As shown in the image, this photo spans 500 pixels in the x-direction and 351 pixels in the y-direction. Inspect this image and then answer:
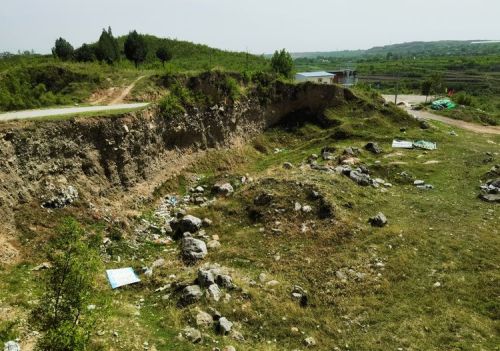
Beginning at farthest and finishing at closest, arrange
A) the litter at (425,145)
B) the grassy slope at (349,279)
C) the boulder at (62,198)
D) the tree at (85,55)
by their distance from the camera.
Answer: the tree at (85,55) < the litter at (425,145) < the boulder at (62,198) < the grassy slope at (349,279)

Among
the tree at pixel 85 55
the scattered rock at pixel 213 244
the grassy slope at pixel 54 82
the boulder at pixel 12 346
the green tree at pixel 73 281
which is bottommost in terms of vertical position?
the scattered rock at pixel 213 244

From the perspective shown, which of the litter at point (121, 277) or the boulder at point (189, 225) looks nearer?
the litter at point (121, 277)

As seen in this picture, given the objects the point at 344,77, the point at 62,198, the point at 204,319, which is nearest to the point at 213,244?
the point at 204,319

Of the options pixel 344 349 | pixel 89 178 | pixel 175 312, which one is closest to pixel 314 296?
pixel 344 349

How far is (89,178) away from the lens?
61.7 ft

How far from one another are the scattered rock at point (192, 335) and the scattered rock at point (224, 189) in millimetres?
10680

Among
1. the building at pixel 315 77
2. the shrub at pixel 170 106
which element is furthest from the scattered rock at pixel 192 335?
the building at pixel 315 77

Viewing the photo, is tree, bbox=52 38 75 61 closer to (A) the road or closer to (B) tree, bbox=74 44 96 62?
(B) tree, bbox=74 44 96 62

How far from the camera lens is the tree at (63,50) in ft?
119

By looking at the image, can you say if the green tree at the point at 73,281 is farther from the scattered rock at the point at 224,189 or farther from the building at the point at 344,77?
the building at the point at 344,77

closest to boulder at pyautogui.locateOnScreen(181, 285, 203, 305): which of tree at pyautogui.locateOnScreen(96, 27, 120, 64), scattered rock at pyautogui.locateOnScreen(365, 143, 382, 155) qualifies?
scattered rock at pyautogui.locateOnScreen(365, 143, 382, 155)

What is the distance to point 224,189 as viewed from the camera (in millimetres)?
21844

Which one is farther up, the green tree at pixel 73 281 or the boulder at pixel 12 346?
the green tree at pixel 73 281

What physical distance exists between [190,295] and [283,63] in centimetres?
3402
